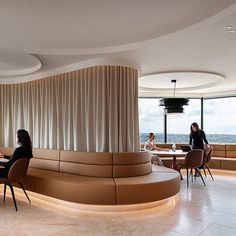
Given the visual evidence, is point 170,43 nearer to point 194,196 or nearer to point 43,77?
point 194,196

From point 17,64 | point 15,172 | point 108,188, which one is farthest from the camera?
point 17,64

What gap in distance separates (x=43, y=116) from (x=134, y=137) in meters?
2.31

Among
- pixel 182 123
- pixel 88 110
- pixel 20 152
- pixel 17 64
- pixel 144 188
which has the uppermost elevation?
pixel 17 64

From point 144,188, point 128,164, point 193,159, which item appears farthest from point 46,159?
point 193,159

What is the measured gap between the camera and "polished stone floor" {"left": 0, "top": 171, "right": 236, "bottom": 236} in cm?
360

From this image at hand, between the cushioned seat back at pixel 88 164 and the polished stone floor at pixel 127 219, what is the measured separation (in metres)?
0.72

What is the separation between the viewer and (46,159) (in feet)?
19.2

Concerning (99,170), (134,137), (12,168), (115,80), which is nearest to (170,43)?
(115,80)

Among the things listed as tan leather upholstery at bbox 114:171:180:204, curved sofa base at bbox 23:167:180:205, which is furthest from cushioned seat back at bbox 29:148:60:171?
tan leather upholstery at bbox 114:171:180:204

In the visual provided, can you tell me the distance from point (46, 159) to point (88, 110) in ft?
4.52

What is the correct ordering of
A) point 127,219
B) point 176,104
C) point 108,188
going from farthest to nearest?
1. point 176,104
2. point 108,188
3. point 127,219

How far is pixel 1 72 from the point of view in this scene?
6.77 metres

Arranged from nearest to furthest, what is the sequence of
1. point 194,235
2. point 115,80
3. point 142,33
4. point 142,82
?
point 194,235, point 142,33, point 115,80, point 142,82

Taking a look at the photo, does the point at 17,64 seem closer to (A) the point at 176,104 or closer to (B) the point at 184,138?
(A) the point at 176,104
